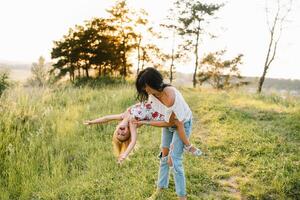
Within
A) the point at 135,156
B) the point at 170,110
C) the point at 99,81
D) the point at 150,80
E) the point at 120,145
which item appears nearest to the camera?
the point at 150,80

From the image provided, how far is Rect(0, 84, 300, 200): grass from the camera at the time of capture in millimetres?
6055

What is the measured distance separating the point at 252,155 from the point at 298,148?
94cm

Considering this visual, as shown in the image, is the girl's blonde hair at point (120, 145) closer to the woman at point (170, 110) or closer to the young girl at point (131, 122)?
the young girl at point (131, 122)

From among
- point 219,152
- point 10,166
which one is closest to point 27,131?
point 10,166

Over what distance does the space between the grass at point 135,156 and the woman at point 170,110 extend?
96 centimetres

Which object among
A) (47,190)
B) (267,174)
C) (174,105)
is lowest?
(47,190)

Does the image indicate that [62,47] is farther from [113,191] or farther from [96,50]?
[113,191]

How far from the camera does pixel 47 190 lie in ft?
20.7

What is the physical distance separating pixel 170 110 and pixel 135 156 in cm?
313

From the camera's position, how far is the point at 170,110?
452 centimetres

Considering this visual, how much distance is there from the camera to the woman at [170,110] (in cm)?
434

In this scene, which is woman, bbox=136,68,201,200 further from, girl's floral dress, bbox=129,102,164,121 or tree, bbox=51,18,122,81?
tree, bbox=51,18,122,81

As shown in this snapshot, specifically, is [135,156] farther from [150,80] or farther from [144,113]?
[150,80]

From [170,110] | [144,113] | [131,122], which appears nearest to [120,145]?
[131,122]
